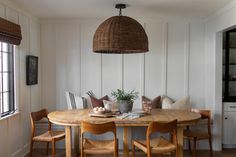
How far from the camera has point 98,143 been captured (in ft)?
11.2

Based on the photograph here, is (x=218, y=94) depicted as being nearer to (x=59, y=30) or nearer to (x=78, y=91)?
(x=78, y=91)

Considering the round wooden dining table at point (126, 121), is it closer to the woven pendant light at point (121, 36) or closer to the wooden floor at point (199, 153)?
the woven pendant light at point (121, 36)

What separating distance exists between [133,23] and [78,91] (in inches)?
94.0

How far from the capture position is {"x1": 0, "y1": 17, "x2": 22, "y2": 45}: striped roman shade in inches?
136

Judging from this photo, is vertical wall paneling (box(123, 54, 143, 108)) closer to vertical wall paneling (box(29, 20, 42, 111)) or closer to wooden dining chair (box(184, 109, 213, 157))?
wooden dining chair (box(184, 109, 213, 157))

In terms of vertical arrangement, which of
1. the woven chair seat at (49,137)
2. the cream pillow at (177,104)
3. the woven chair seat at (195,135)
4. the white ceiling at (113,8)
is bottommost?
the woven chair seat at (195,135)

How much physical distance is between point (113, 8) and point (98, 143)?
213cm

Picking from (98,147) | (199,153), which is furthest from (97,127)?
(199,153)

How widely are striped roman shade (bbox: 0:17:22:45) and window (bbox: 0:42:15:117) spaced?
0.17 metres

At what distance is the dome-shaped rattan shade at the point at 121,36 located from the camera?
3.16 m

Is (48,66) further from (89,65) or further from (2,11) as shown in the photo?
(2,11)

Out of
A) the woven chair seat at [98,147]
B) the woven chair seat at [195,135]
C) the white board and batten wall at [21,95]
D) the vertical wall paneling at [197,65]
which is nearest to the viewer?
the woven chair seat at [98,147]

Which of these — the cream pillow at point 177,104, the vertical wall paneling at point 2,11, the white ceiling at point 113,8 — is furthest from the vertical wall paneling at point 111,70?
the vertical wall paneling at point 2,11

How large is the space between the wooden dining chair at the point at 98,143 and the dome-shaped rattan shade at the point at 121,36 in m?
0.92
